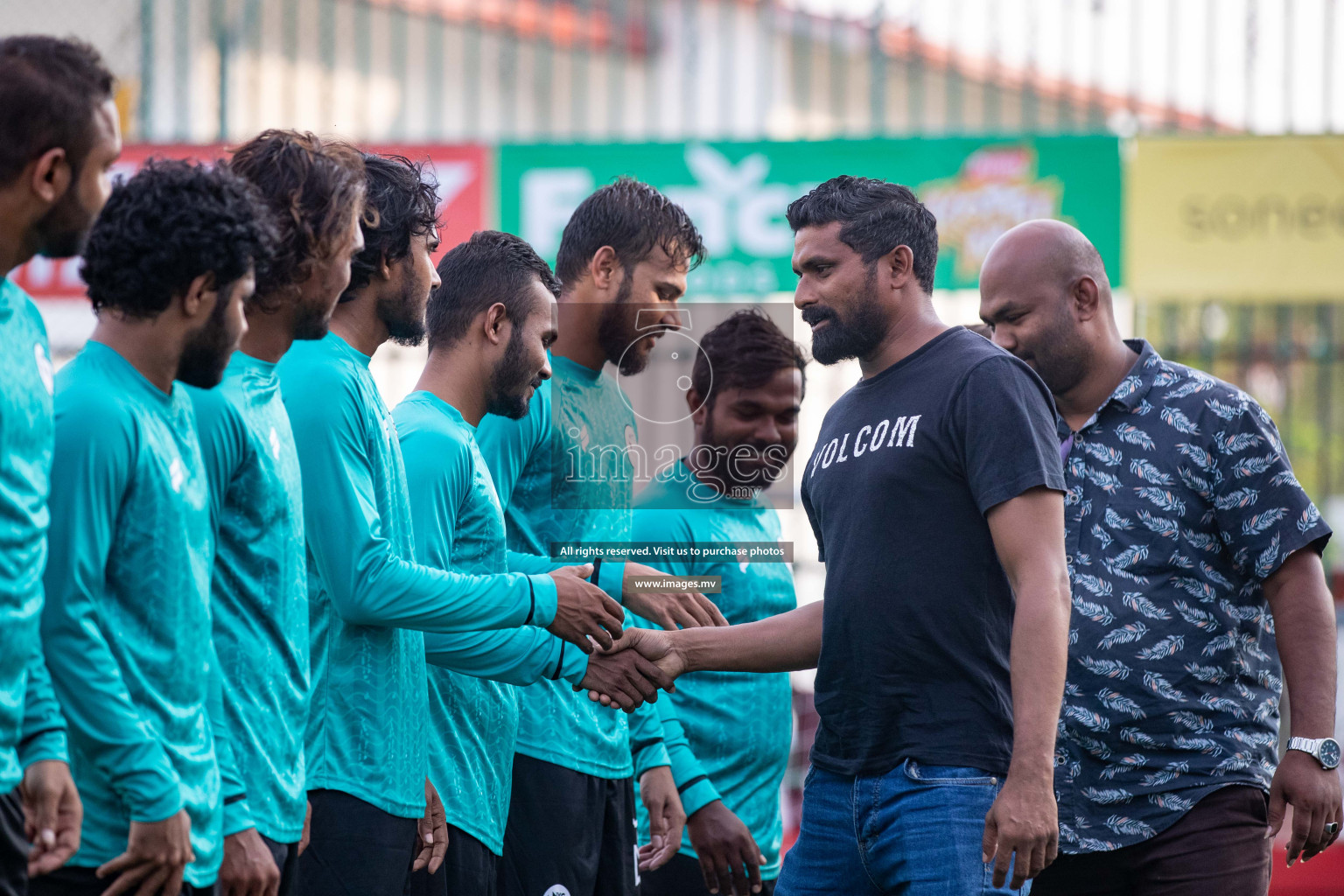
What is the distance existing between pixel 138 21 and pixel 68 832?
967 centimetres

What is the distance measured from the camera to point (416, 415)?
2924 mm

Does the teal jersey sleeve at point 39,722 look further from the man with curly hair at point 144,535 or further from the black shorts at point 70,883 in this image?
the black shorts at point 70,883

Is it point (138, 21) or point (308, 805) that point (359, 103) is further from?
point (308, 805)


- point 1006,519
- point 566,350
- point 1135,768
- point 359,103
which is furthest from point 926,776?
point 359,103

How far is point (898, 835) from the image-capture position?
260cm

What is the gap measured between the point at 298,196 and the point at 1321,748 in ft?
7.93

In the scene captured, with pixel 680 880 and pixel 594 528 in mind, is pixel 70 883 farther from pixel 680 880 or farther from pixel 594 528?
Answer: pixel 680 880

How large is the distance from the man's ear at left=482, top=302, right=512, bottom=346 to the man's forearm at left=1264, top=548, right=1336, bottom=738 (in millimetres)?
1813

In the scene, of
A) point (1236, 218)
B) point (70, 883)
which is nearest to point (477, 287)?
point (70, 883)

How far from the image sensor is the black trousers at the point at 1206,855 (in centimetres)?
305

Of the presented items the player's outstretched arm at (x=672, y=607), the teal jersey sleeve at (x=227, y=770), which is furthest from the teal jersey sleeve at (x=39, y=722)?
the player's outstretched arm at (x=672, y=607)

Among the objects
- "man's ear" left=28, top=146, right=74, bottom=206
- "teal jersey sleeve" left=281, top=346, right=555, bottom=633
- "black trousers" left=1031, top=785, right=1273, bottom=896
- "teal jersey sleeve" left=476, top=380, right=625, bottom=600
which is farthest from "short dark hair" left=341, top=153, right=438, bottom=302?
"black trousers" left=1031, top=785, right=1273, bottom=896

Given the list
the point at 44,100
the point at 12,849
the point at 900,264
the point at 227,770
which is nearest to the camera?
the point at 12,849

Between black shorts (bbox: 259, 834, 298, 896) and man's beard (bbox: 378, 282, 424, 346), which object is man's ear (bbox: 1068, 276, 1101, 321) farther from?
black shorts (bbox: 259, 834, 298, 896)
